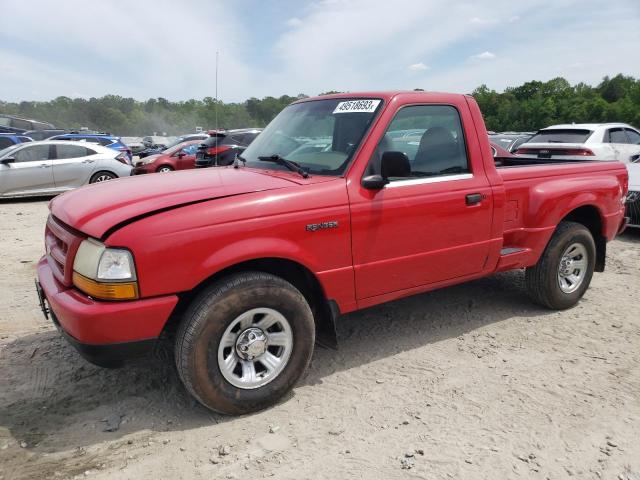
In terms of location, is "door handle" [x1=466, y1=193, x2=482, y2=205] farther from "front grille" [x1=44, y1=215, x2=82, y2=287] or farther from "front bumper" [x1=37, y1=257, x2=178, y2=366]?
"front grille" [x1=44, y1=215, x2=82, y2=287]

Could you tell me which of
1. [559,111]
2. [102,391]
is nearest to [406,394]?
[102,391]

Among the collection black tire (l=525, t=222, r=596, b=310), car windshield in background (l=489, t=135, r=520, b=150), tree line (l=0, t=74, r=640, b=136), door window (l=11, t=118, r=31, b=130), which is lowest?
black tire (l=525, t=222, r=596, b=310)

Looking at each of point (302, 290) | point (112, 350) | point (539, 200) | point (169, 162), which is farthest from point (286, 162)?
point (169, 162)

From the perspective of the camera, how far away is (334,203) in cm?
312

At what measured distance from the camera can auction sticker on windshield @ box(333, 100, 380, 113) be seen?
11.6ft

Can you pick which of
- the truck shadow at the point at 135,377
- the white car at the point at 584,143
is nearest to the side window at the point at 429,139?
the truck shadow at the point at 135,377

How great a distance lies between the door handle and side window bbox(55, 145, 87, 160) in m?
11.5

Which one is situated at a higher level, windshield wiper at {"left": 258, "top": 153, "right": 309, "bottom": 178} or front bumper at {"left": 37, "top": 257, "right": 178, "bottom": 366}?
windshield wiper at {"left": 258, "top": 153, "right": 309, "bottom": 178}

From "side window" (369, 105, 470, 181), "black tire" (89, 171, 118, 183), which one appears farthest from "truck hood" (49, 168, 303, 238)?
"black tire" (89, 171, 118, 183)

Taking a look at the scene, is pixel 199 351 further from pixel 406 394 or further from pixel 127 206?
pixel 406 394

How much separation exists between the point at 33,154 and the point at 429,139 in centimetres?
1149

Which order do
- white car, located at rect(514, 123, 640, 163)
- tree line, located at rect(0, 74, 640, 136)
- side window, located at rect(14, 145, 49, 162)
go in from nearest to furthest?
white car, located at rect(514, 123, 640, 163) < side window, located at rect(14, 145, 49, 162) < tree line, located at rect(0, 74, 640, 136)

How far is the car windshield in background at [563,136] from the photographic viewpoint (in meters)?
10.4

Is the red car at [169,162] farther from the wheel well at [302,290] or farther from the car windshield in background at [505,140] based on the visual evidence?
the wheel well at [302,290]
